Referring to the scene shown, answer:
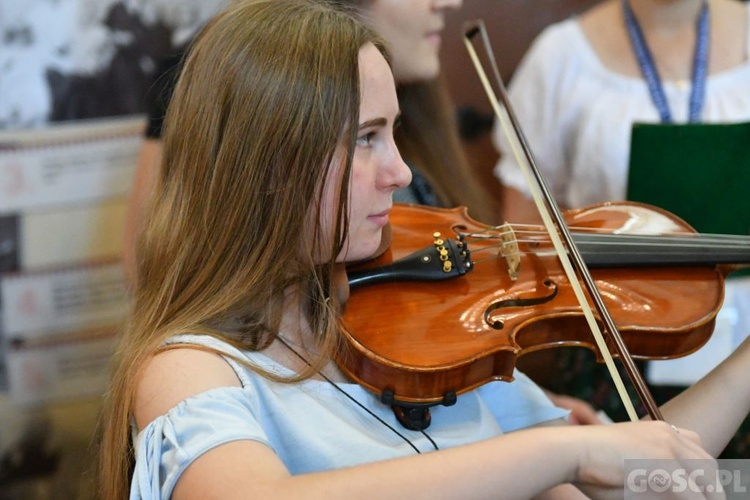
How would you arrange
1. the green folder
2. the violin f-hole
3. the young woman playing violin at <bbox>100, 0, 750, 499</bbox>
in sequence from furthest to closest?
the green folder
the violin f-hole
the young woman playing violin at <bbox>100, 0, 750, 499</bbox>

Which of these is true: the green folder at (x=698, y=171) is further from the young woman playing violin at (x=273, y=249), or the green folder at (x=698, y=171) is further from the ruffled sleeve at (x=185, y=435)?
the ruffled sleeve at (x=185, y=435)

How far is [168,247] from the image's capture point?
877mm

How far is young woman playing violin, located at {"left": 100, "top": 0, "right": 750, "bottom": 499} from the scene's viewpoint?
0.80 m

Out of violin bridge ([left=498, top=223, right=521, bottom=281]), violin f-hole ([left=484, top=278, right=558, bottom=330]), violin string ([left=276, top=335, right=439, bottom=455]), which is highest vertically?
violin bridge ([left=498, top=223, right=521, bottom=281])

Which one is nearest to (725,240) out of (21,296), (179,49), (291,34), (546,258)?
(546,258)

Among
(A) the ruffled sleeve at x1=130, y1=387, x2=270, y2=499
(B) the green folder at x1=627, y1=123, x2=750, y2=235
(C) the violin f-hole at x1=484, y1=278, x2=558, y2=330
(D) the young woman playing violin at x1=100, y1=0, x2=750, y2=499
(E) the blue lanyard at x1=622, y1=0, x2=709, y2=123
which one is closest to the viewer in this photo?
(A) the ruffled sleeve at x1=130, y1=387, x2=270, y2=499

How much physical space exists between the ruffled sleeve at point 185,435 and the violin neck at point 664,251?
17.9 inches

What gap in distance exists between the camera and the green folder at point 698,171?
4.07 feet

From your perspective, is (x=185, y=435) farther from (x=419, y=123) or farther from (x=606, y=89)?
(x=606, y=89)

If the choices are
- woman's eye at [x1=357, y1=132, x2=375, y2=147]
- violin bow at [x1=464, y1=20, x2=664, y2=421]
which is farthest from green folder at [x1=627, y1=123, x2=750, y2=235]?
woman's eye at [x1=357, y1=132, x2=375, y2=147]

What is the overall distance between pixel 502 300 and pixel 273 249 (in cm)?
27

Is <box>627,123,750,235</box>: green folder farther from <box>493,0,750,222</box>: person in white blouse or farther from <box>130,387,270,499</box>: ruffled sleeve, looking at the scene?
<box>130,387,270,499</box>: ruffled sleeve

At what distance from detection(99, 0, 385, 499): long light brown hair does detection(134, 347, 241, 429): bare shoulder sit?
3 cm

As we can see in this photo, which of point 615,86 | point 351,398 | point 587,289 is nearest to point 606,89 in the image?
point 615,86
